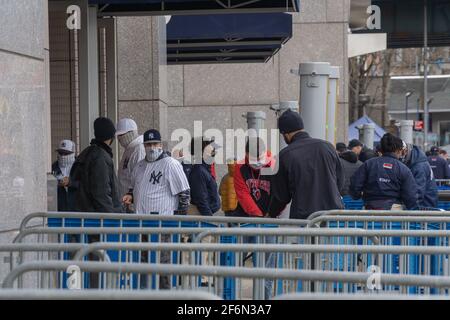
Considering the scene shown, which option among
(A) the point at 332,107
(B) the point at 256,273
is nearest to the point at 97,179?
(A) the point at 332,107

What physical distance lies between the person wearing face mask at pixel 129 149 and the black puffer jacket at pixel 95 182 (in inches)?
69.6

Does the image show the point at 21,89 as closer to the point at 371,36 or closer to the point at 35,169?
the point at 35,169

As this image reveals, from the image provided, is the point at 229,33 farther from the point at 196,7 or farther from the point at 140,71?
the point at 196,7

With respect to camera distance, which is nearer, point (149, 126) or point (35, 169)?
point (35, 169)

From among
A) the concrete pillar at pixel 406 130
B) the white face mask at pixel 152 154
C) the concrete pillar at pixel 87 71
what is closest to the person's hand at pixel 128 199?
the white face mask at pixel 152 154

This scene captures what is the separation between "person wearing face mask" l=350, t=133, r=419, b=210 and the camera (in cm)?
1053

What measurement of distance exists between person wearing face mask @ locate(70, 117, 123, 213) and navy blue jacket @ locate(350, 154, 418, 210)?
300cm

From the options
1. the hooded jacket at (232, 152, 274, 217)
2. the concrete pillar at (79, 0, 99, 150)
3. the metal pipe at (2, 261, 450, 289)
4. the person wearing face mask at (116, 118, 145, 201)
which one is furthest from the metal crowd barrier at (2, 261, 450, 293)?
the concrete pillar at (79, 0, 99, 150)

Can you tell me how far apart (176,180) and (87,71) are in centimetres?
415

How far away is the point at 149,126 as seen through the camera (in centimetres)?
1484

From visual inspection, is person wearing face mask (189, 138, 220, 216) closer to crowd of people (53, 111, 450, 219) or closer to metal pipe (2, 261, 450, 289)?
crowd of people (53, 111, 450, 219)

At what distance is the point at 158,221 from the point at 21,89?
4.74 ft

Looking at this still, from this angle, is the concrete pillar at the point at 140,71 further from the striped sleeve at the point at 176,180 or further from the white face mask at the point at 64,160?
the striped sleeve at the point at 176,180

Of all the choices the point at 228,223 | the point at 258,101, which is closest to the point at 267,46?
the point at 258,101
